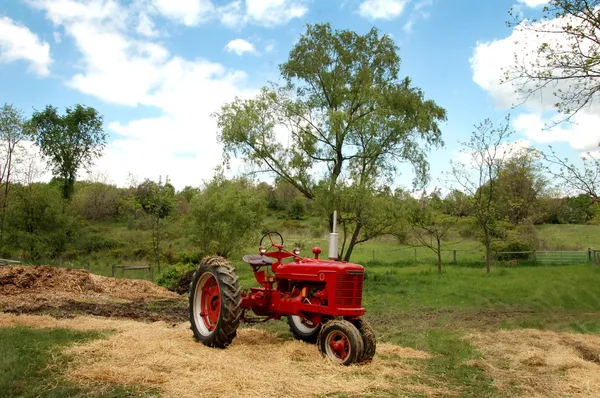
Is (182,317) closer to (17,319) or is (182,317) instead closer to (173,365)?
(17,319)

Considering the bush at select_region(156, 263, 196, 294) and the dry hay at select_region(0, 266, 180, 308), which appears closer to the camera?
the dry hay at select_region(0, 266, 180, 308)

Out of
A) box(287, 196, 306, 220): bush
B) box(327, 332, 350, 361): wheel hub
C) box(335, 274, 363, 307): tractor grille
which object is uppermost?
box(287, 196, 306, 220): bush

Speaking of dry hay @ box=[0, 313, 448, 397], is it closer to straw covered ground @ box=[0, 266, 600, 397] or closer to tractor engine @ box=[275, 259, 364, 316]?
straw covered ground @ box=[0, 266, 600, 397]

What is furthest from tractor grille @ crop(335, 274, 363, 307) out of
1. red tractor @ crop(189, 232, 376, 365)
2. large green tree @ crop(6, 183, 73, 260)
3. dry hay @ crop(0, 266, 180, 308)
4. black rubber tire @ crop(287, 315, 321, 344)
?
large green tree @ crop(6, 183, 73, 260)

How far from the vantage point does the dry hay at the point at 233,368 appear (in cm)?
510

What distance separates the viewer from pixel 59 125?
40.1m

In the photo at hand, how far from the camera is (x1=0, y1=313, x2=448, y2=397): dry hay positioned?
510 centimetres

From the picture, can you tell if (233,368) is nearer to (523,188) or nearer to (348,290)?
(348,290)

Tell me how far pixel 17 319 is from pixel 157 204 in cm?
1641

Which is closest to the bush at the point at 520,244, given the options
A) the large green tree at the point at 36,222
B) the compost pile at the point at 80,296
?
the compost pile at the point at 80,296

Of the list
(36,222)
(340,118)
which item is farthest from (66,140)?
(340,118)

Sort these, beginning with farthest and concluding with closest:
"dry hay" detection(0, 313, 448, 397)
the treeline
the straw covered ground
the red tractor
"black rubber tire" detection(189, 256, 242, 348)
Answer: the treeline < "black rubber tire" detection(189, 256, 242, 348) < the red tractor < the straw covered ground < "dry hay" detection(0, 313, 448, 397)

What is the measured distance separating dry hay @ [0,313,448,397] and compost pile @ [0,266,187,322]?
8.25ft

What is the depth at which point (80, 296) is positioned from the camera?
1280cm
